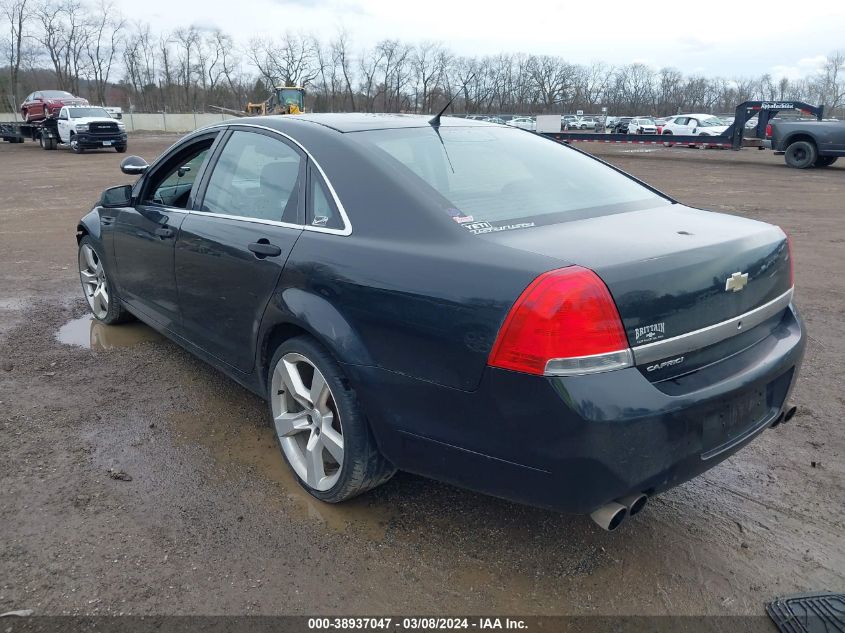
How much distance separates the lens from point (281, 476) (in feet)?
10.3

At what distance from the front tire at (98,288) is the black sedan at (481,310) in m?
1.78

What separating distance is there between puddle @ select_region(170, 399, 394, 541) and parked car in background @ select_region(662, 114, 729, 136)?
35078mm

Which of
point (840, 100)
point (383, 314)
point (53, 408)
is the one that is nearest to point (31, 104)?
point (53, 408)

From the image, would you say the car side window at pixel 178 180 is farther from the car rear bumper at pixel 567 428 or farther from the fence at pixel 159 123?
the fence at pixel 159 123

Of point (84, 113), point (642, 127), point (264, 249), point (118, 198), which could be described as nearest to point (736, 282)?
point (264, 249)

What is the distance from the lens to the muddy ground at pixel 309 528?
7.77 ft

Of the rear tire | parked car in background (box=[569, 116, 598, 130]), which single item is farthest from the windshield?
parked car in background (box=[569, 116, 598, 130])

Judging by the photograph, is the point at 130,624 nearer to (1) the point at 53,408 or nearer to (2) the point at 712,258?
(1) the point at 53,408

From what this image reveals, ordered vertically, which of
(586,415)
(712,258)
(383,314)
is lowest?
(586,415)

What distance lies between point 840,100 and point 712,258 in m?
103

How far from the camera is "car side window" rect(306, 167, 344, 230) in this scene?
8.97ft

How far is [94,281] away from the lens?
5309mm

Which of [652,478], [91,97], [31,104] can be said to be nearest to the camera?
[652,478]

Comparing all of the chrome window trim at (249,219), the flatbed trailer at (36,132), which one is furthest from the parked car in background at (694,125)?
the chrome window trim at (249,219)
